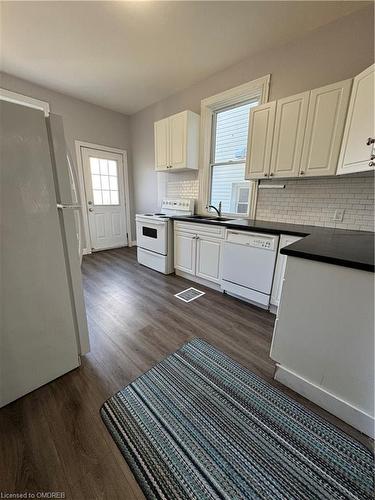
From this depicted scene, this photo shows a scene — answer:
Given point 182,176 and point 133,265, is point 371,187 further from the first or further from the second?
point 133,265

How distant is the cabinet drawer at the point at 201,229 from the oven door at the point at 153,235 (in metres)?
0.21

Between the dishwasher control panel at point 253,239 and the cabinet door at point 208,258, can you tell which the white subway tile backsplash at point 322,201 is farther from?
the cabinet door at point 208,258

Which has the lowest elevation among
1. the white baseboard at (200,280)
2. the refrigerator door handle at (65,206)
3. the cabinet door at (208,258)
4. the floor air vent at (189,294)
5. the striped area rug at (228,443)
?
the striped area rug at (228,443)

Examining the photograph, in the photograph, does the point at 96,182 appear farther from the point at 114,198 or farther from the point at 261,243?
the point at 261,243

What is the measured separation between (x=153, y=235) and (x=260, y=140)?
1933mm

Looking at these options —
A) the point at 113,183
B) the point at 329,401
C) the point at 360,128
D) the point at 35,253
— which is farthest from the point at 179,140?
the point at 329,401

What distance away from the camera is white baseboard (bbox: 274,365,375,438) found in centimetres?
109

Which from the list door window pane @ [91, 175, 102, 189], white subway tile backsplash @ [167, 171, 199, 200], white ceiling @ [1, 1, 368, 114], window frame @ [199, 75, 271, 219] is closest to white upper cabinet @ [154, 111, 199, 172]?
window frame @ [199, 75, 271, 219]

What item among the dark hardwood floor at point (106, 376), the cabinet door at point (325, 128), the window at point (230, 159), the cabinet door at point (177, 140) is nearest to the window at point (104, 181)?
the cabinet door at point (177, 140)

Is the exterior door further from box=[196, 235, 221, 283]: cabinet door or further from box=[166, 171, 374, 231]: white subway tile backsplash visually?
box=[166, 171, 374, 231]: white subway tile backsplash

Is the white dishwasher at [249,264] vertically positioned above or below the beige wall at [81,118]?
below

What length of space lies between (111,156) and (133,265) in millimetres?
2456

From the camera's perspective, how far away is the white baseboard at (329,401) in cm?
109

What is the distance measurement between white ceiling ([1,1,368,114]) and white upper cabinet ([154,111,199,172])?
1.86 feet
